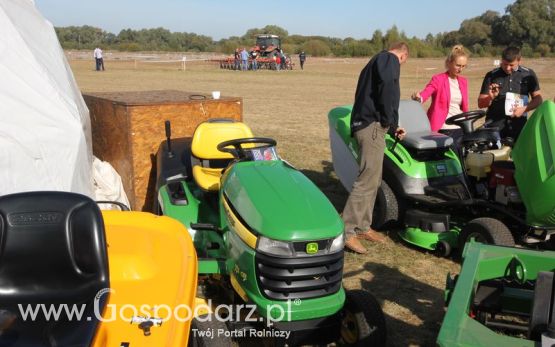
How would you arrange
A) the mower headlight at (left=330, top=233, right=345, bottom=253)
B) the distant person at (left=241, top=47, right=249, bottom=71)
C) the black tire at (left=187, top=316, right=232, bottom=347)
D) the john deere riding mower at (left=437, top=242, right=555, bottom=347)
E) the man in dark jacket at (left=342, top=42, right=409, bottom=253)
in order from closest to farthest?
the john deere riding mower at (left=437, top=242, right=555, bottom=347), the black tire at (left=187, top=316, right=232, bottom=347), the mower headlight at (left=330, top=233, right=345, bottom=253), the man in dark jacket at (left=342, top=42, right=409, bottom=253), the distant person at (left=241, top=47, right=249, bottom=71)

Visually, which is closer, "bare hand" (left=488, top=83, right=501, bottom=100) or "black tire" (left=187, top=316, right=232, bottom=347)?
"black tire" (left=187, top=316, right=232, bottom=347)

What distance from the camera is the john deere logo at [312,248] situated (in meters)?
2.80

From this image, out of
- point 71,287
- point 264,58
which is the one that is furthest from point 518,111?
point 264,58

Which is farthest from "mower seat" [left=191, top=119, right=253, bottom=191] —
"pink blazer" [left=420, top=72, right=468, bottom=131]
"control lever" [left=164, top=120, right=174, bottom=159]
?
"pink blazer" [left=420, top=72, right=468, bottom=131]

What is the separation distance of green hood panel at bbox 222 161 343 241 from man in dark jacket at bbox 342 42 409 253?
5.26 ft

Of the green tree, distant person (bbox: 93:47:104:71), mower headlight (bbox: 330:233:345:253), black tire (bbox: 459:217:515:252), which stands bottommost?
black tire (bbox: 459:217:515:252)

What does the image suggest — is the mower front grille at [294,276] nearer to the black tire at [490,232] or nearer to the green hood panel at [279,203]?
the green hood panel at [279,203]

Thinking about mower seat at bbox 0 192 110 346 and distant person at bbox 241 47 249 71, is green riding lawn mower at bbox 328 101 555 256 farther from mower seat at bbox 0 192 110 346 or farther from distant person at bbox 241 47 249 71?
distant person at bbox 241 47 249 71

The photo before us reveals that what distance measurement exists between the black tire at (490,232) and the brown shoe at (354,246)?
92cm

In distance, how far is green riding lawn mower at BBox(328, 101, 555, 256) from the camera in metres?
3.90

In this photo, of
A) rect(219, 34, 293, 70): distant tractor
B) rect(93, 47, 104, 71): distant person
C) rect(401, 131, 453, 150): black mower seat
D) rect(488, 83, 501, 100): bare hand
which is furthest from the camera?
rect(219, 34, 293, 70): distant tractor

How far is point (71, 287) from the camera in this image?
247 cm

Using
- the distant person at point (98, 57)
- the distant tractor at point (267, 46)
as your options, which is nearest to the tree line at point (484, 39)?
the distant tractor at point (267, 46)

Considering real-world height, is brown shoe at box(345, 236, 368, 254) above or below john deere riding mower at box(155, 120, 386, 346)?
below
